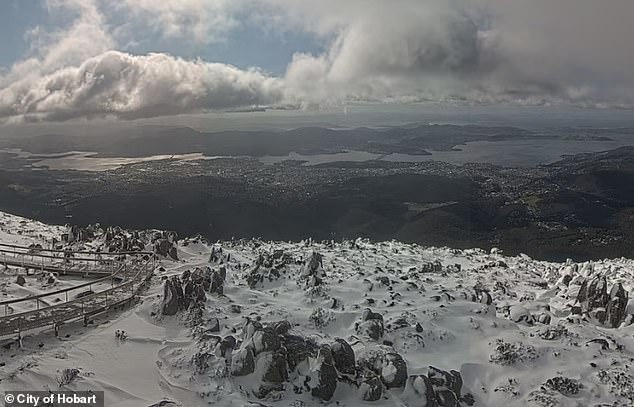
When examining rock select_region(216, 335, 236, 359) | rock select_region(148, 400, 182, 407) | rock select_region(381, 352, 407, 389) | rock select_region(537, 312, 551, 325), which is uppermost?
rock select_region(216, 335, 236, 359)

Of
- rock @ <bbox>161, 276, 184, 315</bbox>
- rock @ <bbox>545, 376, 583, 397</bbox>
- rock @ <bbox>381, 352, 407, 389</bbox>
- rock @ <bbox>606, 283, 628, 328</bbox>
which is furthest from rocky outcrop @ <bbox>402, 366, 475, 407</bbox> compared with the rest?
rock @ <bbox>606, 283, 628, 328</bbox>

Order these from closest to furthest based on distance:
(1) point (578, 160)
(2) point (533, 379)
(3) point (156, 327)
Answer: (2) point (533, 379)
(3) point (156, 327)
(1) point (578, 160)

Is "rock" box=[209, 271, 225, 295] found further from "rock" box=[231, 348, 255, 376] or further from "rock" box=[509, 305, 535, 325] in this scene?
"rock" box=[509, 305, 535, 325]

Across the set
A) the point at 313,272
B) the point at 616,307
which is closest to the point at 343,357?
the point at 313,272

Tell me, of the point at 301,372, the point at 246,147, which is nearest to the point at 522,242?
the point at 301,372

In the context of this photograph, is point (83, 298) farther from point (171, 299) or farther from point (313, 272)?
point (313, 272)

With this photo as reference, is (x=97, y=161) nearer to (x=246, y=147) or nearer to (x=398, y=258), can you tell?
(x=246, y=147)
